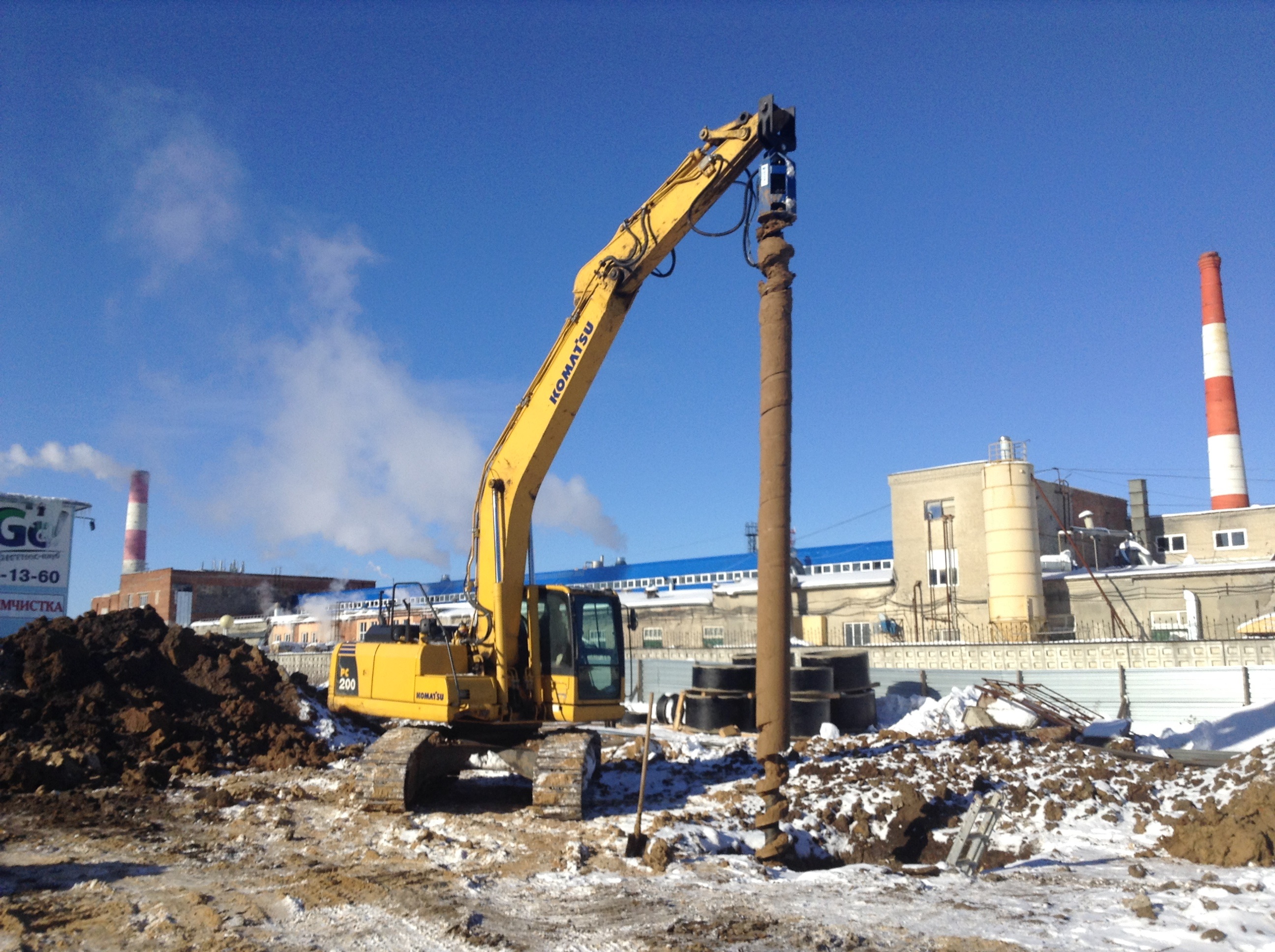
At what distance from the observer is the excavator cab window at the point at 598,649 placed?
11.4 meters

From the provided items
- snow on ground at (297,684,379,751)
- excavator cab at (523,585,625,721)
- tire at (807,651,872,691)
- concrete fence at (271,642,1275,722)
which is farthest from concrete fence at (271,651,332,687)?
excavator cab at (523,585,625,721)

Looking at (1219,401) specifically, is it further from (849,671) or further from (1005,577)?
(849,671)

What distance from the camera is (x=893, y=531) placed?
33.8 meters

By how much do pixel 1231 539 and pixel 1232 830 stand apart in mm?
30898

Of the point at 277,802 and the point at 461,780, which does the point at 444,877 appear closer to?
the point at 277,802

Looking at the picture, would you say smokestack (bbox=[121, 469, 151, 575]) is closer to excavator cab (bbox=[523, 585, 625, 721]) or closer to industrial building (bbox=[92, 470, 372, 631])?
industrial building (bbox=[92, 470, 372, 631])

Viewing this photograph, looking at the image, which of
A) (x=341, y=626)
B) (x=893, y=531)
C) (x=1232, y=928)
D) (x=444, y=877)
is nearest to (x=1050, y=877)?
(x=1232, y=928)

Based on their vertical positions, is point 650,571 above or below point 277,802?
above

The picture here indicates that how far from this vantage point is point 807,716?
17.2m

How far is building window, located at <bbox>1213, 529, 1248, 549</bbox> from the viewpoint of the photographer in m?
34.4

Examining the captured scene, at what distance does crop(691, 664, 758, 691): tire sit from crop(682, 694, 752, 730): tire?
Answer: 0.33m

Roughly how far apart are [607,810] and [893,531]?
24.9 meters

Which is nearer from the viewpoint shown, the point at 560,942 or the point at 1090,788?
the point at 560,942

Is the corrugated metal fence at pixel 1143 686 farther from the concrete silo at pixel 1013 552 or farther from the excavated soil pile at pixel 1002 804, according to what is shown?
the concrete silo at pixel 1013 552
